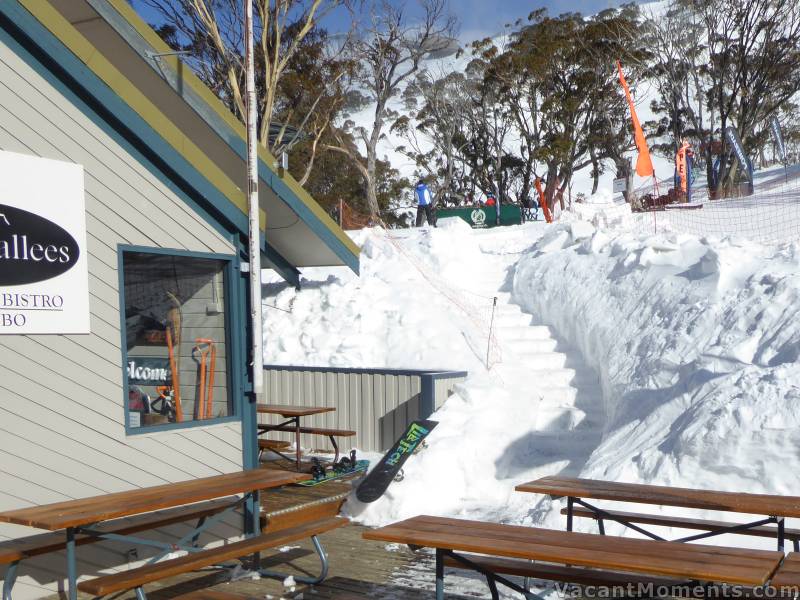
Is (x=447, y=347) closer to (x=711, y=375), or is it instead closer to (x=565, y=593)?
(x=711, y=375)

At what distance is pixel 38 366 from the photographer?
5727mm

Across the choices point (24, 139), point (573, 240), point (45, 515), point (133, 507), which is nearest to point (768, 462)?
point (133, 507)

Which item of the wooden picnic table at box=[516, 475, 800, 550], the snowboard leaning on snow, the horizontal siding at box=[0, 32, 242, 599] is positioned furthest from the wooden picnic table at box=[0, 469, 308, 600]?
the wooden picnic table at box=[516, 475, 800, 550]

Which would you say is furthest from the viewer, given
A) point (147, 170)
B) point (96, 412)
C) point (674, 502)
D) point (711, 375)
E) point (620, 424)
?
point (620, 424)

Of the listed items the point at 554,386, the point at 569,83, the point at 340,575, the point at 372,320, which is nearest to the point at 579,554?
the point at 340,575

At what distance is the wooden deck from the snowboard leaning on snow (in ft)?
1.23

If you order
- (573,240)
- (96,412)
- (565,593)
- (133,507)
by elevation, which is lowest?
(565,593)

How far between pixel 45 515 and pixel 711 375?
6266 mm

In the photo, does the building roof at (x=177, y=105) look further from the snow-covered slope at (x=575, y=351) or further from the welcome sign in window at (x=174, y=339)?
the snow-covered slope at (x=575, y=351)

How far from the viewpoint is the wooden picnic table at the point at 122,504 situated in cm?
487

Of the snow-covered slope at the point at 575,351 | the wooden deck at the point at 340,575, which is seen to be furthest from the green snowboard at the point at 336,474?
the wooden deck at the point at 340,575

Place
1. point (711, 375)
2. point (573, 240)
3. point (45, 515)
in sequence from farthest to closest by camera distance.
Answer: point (573, 240) < point (711, 375) < point (45, 515)

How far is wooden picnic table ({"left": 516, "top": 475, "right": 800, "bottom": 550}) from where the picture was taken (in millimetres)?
5332

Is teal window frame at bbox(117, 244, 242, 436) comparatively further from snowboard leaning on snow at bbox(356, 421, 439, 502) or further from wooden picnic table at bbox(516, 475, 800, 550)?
wooden picnic table at bbox(516, 475, 800, 550)
